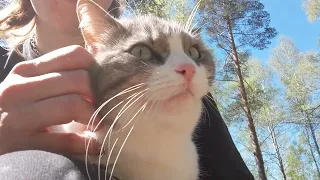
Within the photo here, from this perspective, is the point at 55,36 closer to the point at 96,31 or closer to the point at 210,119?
the point at 96,31

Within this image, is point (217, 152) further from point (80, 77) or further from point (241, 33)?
point (241, 33)

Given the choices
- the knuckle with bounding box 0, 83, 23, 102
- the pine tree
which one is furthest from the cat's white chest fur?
the pine tree

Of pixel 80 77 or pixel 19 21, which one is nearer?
pixel 80 77

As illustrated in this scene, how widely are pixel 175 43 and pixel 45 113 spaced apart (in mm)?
452

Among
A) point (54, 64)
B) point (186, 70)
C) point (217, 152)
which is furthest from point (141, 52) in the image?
point (217, 152)

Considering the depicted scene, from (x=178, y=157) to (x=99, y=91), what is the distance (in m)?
0.29

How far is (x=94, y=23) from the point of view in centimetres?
115

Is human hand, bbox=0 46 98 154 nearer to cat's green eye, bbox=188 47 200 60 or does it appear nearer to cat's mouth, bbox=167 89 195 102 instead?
cat's mouth, bbox=167 89 195 102

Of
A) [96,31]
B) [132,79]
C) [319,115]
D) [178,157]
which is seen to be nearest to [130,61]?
[132,79]

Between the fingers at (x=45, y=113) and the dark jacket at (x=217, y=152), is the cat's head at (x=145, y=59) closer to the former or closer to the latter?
the fingers at (x=45, y=113)

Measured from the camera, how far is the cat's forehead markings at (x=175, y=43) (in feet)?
3.58

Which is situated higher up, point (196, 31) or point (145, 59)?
point (196, 31)

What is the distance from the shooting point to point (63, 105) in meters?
0.85

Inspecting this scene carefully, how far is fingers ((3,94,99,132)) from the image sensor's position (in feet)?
2.74
